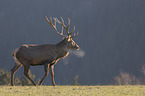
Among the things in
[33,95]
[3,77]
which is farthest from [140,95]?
[3,77]

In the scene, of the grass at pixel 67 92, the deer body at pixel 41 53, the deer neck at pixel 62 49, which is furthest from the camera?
the deer neck at pixel 62 49

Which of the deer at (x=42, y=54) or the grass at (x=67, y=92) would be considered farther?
the deer at (x=42, y=54)

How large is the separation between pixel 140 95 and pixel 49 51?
5.87m

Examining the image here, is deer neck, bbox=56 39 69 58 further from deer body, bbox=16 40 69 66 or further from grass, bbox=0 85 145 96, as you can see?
grass, bbox=0 85 145 96

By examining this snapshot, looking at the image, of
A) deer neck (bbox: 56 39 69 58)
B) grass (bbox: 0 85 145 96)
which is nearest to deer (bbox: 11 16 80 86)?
deer neck (bbox: 56 39 69 58)

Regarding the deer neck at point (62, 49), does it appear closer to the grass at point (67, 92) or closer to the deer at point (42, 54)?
the deer at point (42, 54)

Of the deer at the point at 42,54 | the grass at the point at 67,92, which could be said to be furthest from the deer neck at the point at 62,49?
the grass at the point at 67,92

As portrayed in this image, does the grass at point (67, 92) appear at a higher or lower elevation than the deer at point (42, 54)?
lower

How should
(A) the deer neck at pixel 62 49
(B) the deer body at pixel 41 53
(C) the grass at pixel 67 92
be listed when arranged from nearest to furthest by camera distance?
1. (C) the grass at pixel 67 92
2. (B) the deer body at pixel 41 53
3. (A) the deer neck at pixel 62 49

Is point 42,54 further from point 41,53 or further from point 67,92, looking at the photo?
point 67,92

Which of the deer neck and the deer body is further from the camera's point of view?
the deer neck

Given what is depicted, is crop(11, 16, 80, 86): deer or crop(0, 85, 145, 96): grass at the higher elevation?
crop(11, 16, 80, 86): deer

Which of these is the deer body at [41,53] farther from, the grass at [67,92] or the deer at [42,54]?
the grass at [67,92]

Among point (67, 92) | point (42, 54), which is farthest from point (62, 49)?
point (67, 92)
